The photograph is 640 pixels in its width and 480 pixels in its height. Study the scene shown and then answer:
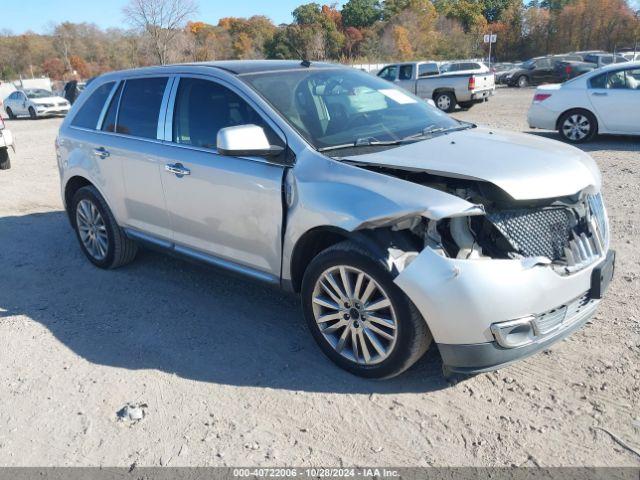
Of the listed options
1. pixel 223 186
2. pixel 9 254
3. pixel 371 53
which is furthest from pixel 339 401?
pixel 371 53

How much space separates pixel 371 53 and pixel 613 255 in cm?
5579

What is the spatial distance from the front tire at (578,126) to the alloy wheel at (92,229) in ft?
29.6

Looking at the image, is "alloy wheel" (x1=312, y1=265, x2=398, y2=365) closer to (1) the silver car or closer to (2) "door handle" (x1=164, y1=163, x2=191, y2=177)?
(1) the silver car

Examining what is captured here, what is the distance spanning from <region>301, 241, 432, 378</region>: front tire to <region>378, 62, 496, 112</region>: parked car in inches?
653

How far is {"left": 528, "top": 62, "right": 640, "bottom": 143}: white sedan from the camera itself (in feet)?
34.0

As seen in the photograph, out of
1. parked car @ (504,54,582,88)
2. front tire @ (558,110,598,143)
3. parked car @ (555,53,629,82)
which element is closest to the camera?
front tire @ (558,110,598,143)

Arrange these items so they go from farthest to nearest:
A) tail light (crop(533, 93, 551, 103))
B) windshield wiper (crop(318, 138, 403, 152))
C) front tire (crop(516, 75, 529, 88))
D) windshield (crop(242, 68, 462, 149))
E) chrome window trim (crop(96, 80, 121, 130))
→ front tire (crop(516, 75, 529, 88)), tail light (crop(533, 93, 551, 103)), chrome window trim (crop(96, 80, 121, 130)), windshield (crop(242, 68, 462, 149)), windshield wiper (crop(318, 138, 403, 152))

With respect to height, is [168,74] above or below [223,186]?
above

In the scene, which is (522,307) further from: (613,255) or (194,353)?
(194,353)

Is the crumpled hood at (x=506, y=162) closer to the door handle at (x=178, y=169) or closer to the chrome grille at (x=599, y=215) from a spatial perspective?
the chrome grille at (x=599, y=215)

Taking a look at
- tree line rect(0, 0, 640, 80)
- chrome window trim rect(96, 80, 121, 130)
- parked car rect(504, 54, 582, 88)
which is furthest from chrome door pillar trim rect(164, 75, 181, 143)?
tree line rect(0, 0, 640, 80)

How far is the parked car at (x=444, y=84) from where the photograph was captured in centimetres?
1889

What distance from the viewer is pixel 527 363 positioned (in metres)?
3.55

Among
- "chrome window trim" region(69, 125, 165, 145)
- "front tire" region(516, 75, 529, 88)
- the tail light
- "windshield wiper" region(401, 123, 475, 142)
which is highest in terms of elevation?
"chrome window trim" region(69, 125, 165, 145)
